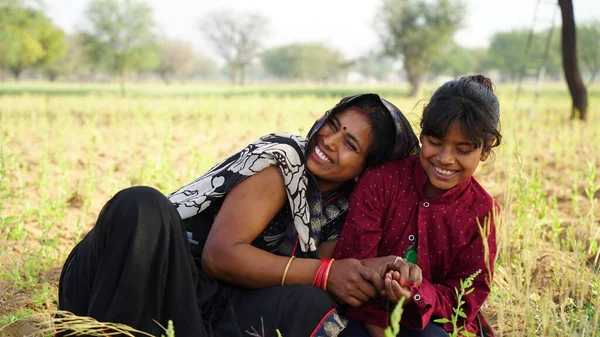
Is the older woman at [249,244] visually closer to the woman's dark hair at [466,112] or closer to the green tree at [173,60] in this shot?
the woman's dark hair at [466,112]

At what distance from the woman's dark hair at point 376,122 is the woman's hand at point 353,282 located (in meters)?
0.47

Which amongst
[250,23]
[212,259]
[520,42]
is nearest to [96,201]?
[212,259]

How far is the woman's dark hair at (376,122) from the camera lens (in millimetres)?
2287

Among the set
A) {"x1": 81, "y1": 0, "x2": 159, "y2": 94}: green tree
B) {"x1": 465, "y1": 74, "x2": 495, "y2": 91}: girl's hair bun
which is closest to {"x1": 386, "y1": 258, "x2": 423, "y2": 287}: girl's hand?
{"x1": 465, "y1": 74, "x2": 495, "y2": 91}: girl's hair bun

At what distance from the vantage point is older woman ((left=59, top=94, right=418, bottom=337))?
5.93ft

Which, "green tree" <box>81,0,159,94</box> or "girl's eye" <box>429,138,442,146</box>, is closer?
"girl's eye" <box>429,138,442,146</box>

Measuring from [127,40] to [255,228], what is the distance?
106 ft

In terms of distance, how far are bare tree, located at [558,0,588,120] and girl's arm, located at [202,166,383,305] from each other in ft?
30.1

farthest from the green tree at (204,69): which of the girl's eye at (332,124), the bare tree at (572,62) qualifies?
the girl's eye at (332,124)

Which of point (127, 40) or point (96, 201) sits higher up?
point (127, 40)

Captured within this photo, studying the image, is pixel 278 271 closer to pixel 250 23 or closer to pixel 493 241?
pixel 493 241

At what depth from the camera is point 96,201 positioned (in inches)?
190

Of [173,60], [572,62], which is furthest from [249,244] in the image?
[173,60]

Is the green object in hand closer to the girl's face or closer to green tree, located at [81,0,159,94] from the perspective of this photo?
the girl's face
